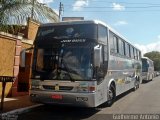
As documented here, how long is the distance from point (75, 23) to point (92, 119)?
3541 millimetres

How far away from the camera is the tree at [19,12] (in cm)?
991

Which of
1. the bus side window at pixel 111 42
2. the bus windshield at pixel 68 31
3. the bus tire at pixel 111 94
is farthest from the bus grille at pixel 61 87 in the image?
the bus side window at pixel 111 42

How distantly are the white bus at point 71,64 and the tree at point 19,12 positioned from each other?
1.00 meters

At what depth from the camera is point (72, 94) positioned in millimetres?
10172

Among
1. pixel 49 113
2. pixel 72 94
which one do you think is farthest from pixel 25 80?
pixel 72 94

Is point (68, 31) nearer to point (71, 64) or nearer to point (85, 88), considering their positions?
point (71, 64)

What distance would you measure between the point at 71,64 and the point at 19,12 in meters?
2.49

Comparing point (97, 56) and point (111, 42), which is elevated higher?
point (111, 42)

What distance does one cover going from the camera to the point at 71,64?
10.3 metres

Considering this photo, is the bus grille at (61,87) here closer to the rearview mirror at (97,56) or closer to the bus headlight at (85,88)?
the bus headlight at (85,88)

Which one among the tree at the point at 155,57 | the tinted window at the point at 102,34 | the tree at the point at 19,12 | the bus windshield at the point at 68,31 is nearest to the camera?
the tree at the point at 19,12

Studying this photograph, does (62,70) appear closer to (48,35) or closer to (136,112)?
(48,35)

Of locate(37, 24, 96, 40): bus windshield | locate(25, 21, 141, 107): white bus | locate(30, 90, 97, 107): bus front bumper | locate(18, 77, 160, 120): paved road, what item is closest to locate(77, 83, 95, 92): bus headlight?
locate(25, 21, 141, 107): white bus

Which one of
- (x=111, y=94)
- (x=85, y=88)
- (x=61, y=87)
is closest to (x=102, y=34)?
(x=85, y=88)
